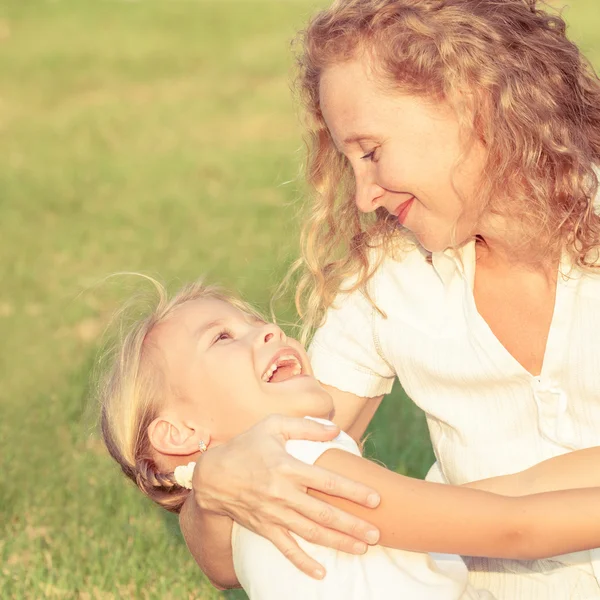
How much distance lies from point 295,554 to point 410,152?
1.14 metres

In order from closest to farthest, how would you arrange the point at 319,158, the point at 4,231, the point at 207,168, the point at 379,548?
1. the point at 379,548
2. the point at 319,158
3. the point at 4,231
4. the point at 207,168

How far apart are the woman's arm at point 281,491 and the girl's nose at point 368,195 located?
0.74 metres

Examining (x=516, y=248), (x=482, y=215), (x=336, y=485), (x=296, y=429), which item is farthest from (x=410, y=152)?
(x=336, y=485)

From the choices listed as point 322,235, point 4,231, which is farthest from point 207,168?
point 322,235

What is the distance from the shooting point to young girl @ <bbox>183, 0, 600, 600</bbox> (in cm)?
317

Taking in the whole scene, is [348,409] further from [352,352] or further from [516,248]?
[516,248]

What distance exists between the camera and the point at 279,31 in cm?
1825

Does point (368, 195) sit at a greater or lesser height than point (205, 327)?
greater

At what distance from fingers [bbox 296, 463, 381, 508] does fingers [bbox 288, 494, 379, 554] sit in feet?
0.13

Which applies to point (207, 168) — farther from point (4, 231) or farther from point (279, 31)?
point (279, 31)

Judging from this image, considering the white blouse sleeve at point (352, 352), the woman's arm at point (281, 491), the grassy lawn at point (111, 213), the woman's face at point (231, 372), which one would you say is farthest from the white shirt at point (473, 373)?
the grassy lawn at point (111, 213)

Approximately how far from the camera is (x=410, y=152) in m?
3.16

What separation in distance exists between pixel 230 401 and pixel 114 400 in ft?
1.37

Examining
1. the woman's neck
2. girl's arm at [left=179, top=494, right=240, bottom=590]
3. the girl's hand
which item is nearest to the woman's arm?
the girl's hand
